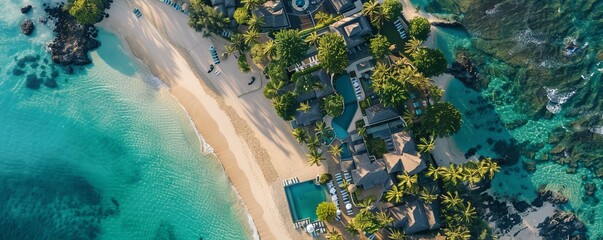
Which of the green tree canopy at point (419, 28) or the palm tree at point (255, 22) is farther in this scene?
the palm tree at point (255, 22)

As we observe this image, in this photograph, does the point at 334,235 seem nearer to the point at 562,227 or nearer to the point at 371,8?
→ the point at 371,8

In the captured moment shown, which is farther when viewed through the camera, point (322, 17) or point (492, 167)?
point (322, 17)

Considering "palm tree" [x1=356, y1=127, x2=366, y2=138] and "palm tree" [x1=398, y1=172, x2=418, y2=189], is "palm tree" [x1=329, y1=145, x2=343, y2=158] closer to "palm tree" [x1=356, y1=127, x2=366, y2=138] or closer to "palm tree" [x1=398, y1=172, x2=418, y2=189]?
"palm tree" [x1=356, y1=127, x2=366, y2=138]

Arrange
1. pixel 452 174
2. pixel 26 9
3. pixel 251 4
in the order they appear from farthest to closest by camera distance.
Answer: pixel 26 9, pixel 251 4, pixel 452 174

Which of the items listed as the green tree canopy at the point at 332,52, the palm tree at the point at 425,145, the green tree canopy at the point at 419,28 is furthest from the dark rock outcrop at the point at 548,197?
the green tree canopy at the point at 332,52

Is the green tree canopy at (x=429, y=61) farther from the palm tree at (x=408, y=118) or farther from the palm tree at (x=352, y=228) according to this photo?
the palm tree at (x=352, y=228)

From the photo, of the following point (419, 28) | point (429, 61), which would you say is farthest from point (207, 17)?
point (429, 61)

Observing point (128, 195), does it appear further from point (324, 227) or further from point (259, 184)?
point (324, 227)
